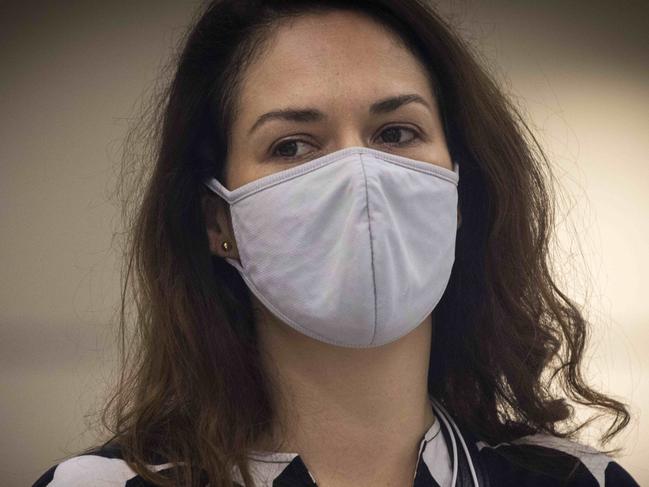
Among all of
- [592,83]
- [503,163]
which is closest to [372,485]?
[503,163]

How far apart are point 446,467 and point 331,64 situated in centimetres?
63

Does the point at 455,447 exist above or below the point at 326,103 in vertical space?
below

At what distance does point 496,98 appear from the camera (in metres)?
1.64

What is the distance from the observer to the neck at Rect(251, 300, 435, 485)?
4.47ft

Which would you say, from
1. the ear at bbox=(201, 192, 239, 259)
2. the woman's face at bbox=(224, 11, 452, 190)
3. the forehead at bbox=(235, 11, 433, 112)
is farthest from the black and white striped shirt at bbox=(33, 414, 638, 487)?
the forehead at bbox=(235, 11, 433, 112)

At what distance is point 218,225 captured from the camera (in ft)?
4.85

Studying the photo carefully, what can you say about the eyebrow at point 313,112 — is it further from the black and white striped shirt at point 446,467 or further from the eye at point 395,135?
the black and white striped shirt at point 446,467

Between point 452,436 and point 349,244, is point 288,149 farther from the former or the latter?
point 452,436

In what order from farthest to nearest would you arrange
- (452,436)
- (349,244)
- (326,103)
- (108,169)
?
(108,169)
(452,436)
(326,103)
(349,244)

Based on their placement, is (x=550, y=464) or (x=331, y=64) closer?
(x=331, y=64)

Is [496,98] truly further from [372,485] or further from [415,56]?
[372,485]

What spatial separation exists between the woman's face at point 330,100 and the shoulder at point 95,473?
44 cm

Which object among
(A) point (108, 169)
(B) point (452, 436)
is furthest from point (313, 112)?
(A) point (108, 169)

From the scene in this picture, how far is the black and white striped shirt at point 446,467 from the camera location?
1311mm
